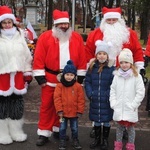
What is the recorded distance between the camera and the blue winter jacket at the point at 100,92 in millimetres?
4766

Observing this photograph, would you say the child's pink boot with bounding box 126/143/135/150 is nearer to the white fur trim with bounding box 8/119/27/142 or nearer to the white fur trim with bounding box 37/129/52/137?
the white fur trim with bounding box 37/129/52/137

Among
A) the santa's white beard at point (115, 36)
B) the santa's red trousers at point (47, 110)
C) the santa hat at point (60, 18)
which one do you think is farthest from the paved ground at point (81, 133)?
the santa hat at point (60, 18)

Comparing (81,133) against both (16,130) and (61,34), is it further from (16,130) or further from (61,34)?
(61,34)

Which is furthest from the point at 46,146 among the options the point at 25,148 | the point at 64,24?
the point at 64,24

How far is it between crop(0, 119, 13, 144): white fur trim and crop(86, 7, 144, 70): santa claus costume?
1.59 m

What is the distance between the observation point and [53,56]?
4.94 m

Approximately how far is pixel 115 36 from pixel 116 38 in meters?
0.03

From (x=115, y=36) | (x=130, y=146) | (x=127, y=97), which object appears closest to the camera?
(x=127, y=97)

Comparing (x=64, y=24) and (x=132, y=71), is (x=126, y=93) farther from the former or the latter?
(x=64, y=24)

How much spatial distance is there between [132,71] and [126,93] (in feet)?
0.99

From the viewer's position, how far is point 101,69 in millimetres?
4773

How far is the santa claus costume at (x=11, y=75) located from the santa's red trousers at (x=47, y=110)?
31 cm

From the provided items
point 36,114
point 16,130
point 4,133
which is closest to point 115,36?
point 16,130

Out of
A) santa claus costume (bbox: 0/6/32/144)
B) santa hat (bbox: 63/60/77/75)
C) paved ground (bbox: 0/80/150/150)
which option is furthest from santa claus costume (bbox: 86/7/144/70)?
paved ground (bbox: 0/80/150/150)
